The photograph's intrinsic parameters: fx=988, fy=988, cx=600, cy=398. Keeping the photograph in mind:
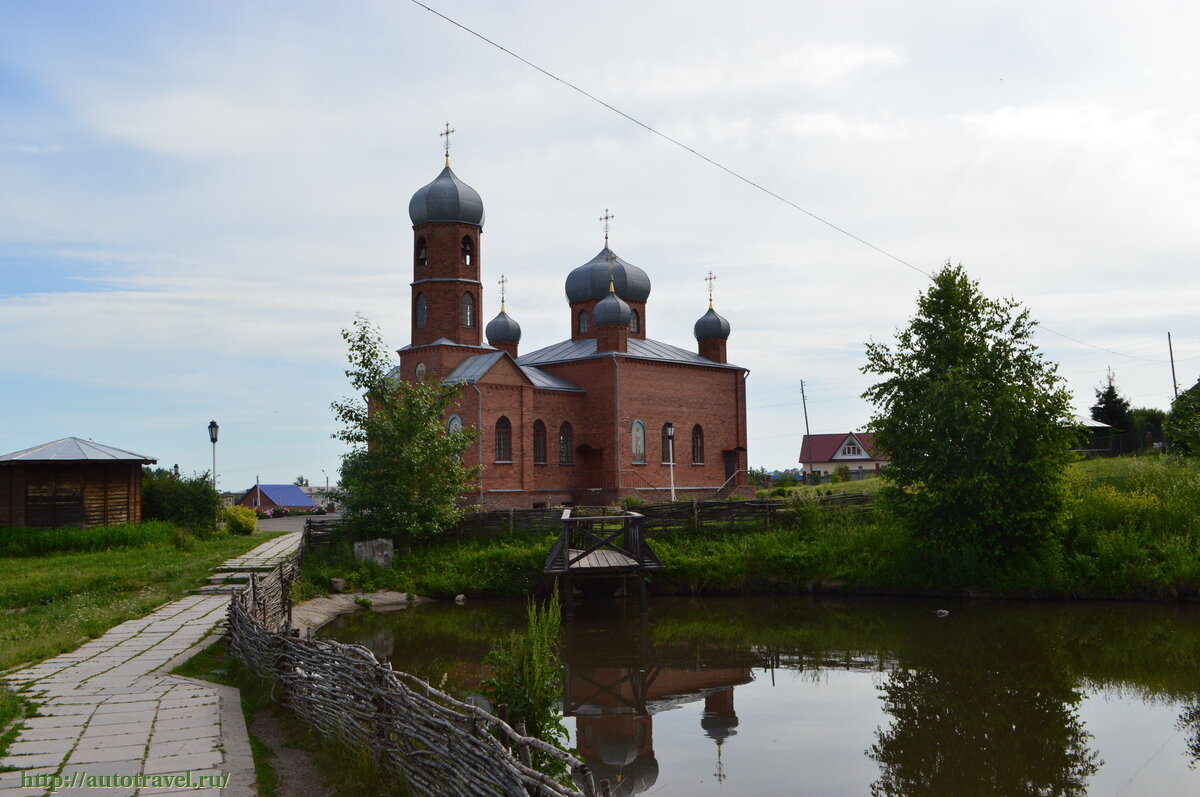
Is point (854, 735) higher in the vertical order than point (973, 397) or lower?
lower

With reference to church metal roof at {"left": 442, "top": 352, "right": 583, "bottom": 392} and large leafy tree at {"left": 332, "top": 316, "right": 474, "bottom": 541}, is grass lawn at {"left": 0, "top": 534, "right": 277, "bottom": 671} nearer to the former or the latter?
Answer: large leafy tree at {"left": 332, "top": 316, "right": 474, "bottom": 541}

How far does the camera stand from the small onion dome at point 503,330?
1437 inches

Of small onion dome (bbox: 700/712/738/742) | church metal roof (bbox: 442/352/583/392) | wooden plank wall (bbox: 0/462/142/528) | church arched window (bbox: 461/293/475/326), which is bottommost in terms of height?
small onion dome (bbox: 700/712/738/742)

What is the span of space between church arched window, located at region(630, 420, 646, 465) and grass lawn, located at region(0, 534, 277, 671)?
1390 cm

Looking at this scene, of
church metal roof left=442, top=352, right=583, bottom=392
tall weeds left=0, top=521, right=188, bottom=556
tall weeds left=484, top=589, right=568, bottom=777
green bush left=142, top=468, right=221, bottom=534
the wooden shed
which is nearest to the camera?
tall weeds left=484, top=589, right=568, bottom=777

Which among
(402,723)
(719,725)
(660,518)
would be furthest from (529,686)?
(660,518)

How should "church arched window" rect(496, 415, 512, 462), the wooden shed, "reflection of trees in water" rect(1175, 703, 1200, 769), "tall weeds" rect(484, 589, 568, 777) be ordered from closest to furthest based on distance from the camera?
"tall weeds" rect(484, 589, 568, 777)
"reflection of trees in water" rect(1175, 703, 1200, 769)
the wooden shed
"church arched window" rect(496, 415, 512, 462)

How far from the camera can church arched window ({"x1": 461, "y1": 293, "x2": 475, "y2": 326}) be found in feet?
104

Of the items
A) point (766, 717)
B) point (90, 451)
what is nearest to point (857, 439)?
point (90, 451)

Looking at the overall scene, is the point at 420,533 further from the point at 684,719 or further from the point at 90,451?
the point at 684,719

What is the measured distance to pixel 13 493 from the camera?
71.0ft

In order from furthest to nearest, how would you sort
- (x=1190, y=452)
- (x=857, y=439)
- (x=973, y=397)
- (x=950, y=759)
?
(x=857, y=439)
(x=1190, y=452)
(x=973, y=397)
(x=950, y=759)

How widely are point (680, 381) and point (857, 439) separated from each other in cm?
3202

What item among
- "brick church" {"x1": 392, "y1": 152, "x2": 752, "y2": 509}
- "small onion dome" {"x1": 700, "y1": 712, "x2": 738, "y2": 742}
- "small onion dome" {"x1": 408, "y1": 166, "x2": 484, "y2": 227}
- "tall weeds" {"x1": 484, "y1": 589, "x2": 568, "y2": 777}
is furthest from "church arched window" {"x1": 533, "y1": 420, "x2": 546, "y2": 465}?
"tall weeds" {"x1": 484, "y1": 589, "x2": 568, "y2": 777}
